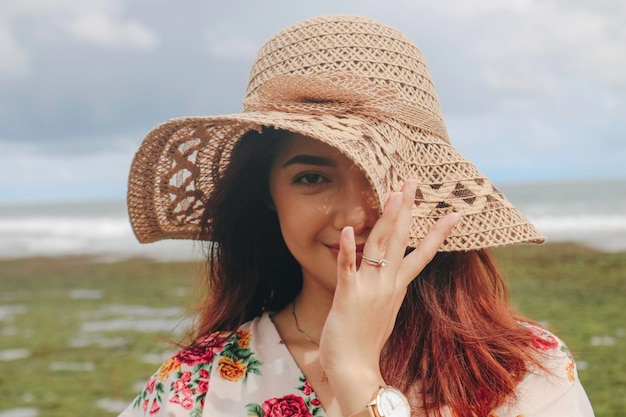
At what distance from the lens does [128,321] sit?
31.3 ft

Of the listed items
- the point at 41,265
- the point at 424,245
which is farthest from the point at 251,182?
the point at 41,265

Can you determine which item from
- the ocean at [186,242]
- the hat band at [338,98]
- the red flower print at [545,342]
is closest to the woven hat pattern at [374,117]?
the hat band at [338,98]

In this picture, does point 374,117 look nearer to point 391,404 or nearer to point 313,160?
point 313,160

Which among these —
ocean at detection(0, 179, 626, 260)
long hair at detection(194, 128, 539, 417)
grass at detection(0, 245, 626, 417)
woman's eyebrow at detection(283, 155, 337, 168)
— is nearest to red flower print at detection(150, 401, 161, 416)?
long hair at detection(194, 128, 539, 417)

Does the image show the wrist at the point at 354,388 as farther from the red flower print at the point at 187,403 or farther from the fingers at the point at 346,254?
the red flower print at the point at 187,403

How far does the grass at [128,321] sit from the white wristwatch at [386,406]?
3.14 ft

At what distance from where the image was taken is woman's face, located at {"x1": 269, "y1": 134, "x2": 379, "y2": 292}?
1.71 m

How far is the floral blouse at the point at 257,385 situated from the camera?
5.70ft

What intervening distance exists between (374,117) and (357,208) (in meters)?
0.25

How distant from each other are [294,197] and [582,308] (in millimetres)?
8359

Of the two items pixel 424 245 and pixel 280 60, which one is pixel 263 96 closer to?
pixel 280 60

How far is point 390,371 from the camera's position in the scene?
1802mm

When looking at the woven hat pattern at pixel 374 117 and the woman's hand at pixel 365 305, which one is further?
the woven hat pattern at pixel 374 117

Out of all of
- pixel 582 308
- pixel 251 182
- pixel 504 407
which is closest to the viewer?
pixel 504 407
